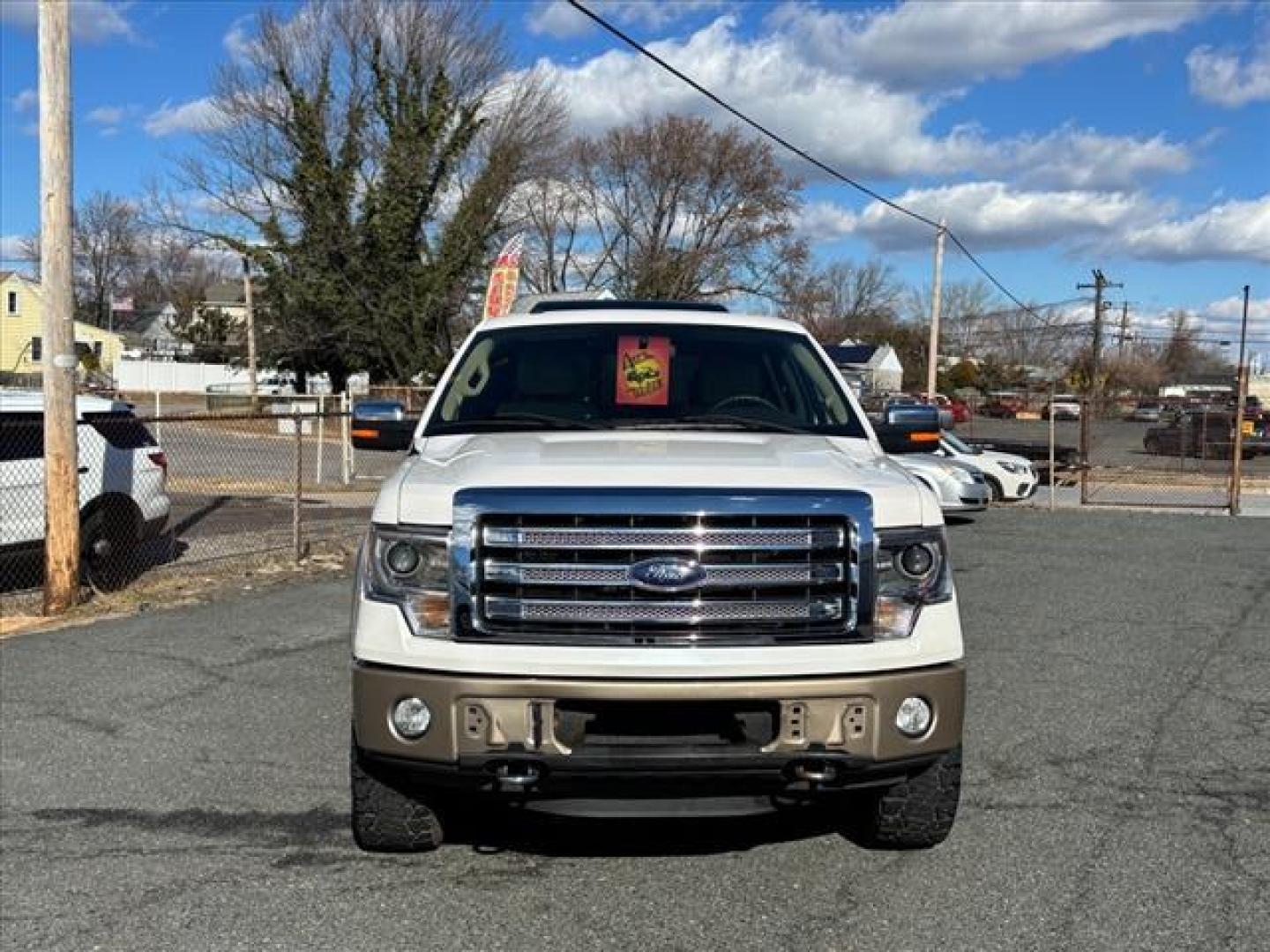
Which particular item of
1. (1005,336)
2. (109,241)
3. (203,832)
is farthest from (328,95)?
(1005,336)

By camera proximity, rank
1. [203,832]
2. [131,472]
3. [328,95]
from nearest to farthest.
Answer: [203,832] → [131,472] → [328,95]

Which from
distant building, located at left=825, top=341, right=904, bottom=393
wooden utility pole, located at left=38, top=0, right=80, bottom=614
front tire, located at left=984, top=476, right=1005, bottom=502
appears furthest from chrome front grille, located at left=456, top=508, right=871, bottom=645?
distant building, located at left=825, top=341, right=904, bottom=393

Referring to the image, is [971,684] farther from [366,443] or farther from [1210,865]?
[366,443]

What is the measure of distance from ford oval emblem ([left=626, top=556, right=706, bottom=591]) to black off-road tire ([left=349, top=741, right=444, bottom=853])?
107 centimetres

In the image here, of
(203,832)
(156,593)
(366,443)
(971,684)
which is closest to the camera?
(203,832)

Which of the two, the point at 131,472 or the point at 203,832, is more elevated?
the point at 131,472

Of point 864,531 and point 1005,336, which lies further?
point 1005,336

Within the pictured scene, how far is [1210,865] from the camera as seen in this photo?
4.09 meters

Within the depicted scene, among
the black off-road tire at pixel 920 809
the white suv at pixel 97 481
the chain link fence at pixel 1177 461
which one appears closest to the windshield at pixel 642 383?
the black off-road tire at pixel 920 809

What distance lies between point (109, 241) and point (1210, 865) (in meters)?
94.8

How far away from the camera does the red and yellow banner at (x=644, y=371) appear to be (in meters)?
4.98

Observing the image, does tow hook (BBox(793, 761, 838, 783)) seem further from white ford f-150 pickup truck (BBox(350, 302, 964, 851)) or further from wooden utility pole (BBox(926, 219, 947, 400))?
wooden utility pole (BBox(926, 219, 947, 400))

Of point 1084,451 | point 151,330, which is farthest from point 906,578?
point 151,330

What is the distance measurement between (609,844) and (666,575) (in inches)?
53.9
